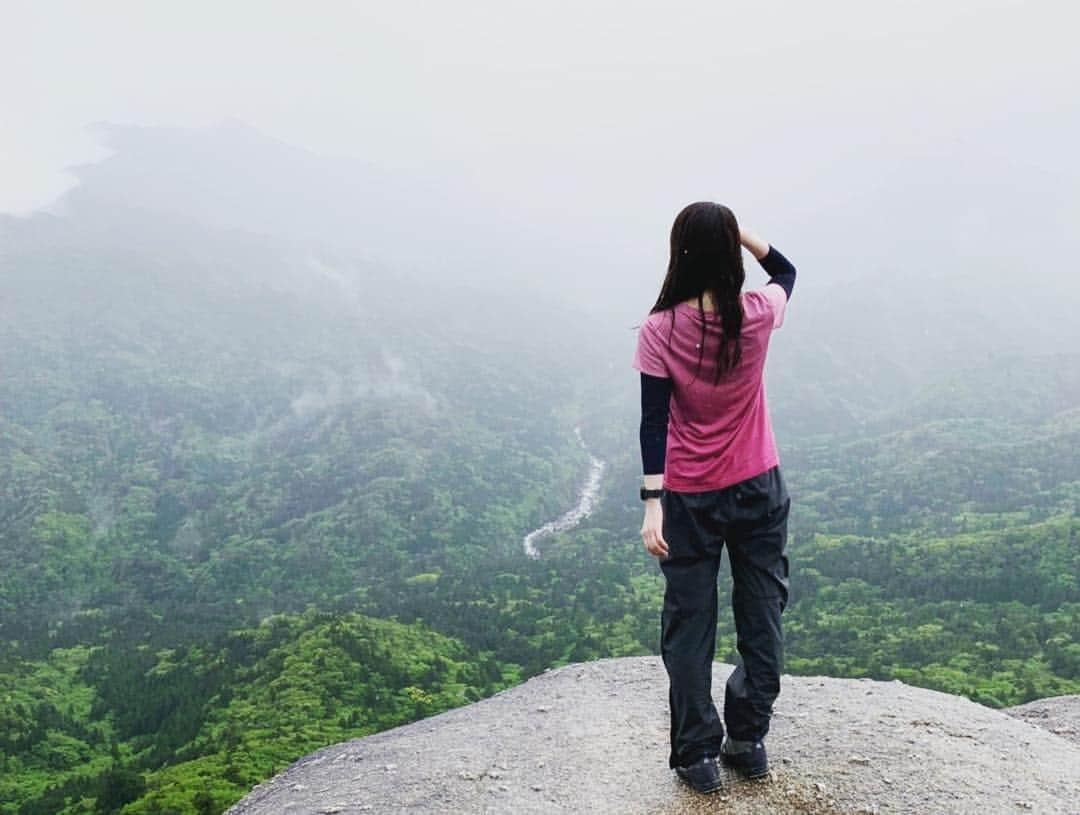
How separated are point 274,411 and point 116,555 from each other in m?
48.5

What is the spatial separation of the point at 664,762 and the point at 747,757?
136cm

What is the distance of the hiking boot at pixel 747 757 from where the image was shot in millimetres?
5863

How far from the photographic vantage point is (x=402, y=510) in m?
79.2

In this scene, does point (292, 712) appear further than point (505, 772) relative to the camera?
Yes

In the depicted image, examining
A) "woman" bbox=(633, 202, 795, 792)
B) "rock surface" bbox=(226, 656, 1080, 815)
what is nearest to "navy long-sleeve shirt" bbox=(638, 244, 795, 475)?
"woman" bbox=(633, 202, 795, 792)

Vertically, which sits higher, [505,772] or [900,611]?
[505,772]

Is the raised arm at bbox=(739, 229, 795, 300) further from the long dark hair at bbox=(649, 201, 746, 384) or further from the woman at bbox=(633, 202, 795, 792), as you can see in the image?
the long dark hair at bbox=(649, 201, 746, 384)

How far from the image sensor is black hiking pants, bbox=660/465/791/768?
17.6ft

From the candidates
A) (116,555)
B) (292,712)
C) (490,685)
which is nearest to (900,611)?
(490,685)

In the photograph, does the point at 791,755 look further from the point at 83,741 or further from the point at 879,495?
the point at 879,495

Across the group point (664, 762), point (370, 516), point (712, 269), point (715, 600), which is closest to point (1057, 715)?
point (664, 762)

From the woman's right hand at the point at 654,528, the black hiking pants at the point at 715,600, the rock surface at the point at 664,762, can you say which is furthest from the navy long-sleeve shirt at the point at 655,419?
the rock surface at the point at 664,762

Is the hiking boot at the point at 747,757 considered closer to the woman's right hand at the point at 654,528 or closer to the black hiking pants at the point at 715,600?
the black hiking pants at the point at 715,600

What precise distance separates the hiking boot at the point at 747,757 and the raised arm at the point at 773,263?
11.5 ft
